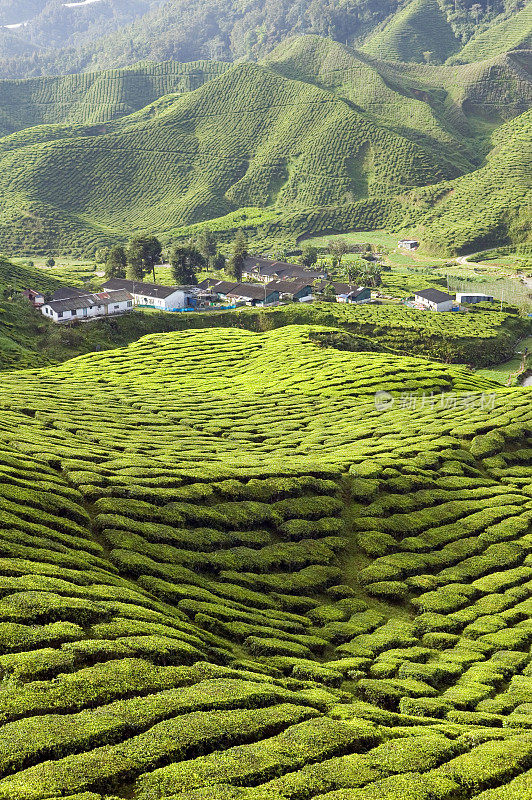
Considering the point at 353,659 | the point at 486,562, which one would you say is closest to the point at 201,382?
the point at 486,562

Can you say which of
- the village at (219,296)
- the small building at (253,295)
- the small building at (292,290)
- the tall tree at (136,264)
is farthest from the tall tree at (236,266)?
the tall tree at (136,264)

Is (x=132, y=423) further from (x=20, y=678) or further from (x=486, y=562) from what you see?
(x=20, y=678)

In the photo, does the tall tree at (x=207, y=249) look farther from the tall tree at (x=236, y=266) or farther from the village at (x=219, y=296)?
the tall tree at (x=236, y=266)

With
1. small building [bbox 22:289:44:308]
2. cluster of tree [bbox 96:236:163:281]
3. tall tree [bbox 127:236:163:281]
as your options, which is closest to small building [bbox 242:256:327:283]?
tall tree [bbox 127:236:163:281]

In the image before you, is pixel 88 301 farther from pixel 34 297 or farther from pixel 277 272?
pixel 277 272

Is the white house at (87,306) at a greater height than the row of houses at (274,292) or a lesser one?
greater

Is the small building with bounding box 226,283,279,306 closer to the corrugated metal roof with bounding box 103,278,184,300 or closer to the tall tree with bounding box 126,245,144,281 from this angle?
the corrugated metal roof with bounding box 103,278,184,300

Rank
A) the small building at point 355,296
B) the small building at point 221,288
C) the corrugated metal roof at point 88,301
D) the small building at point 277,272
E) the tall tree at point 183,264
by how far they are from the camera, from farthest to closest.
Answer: the small building at point 277,272 → the small building at point 355,296 → the tall tree at point 183,264 → the small building at point 221,288 → the corrugated metal roof at point 88,301
